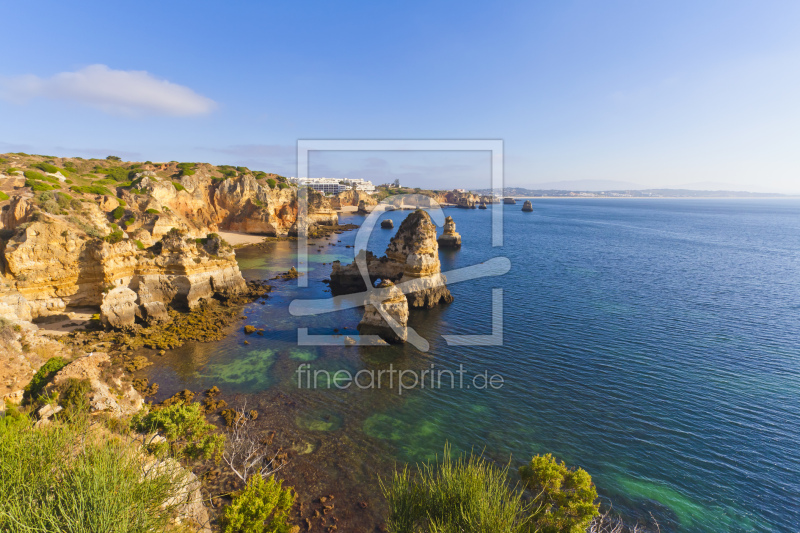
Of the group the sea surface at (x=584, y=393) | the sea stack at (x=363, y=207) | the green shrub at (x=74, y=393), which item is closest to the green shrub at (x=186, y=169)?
the sea surface at (x=584, y=393)

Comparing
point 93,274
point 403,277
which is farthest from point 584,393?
point 93,274

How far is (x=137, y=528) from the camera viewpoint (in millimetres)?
8961

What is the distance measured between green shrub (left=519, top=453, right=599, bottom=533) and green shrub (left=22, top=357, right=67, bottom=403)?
23.6 m

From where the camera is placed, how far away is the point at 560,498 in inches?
505

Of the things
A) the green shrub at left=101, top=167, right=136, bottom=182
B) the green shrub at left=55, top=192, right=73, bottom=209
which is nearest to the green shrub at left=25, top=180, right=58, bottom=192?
the green shrub at left=55, top=192, right=73, bottom=209

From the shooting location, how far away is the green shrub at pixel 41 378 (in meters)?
17.8

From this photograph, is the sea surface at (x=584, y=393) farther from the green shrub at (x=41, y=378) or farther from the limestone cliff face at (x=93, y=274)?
the limestone cliff face at (x=93, y=274)

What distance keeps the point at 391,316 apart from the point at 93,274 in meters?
30.8

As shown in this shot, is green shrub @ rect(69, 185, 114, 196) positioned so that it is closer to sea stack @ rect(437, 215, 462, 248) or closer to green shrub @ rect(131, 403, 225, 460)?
green shrub @ rect(131, 403, 225, 460)

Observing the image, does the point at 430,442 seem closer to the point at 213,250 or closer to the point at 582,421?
the point at 582,421

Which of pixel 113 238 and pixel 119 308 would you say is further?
pixel 113 238

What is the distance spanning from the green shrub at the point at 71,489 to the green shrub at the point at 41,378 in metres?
9.59

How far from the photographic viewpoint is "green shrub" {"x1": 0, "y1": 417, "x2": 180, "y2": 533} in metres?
8.09

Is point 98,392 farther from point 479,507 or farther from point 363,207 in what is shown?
point 363,207
